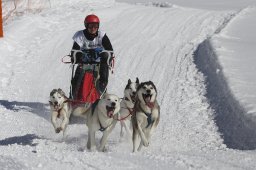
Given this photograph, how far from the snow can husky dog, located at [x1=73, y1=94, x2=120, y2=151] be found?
15.0 inches

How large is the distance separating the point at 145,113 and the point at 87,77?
1.52 meters

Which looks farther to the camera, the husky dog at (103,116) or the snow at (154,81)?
the husky dog at (103,116)

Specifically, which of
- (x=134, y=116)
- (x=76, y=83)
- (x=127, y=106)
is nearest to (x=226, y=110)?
(x=127, y=106)

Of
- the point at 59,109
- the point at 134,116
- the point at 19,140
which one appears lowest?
the point at 19,140

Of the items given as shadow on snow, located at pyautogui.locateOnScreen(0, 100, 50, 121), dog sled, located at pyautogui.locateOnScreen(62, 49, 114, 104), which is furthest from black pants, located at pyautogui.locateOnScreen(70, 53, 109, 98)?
shadow on snow, located at pyautogui.locateOnScreen(0, 100, 50, 121)

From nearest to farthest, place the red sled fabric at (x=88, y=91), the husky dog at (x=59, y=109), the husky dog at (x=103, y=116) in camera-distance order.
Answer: the husky dog at (x=103, y=116) → the husky dog at (x=59, y=109) → the red sled fabric at (x=88, y=91)

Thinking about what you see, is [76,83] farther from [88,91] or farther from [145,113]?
[145,113]

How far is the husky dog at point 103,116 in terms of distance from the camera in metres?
7.12

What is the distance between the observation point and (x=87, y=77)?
8.45 meters

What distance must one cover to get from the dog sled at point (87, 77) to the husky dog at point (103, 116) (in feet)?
3.10

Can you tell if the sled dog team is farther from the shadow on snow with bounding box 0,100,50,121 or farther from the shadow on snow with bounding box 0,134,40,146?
the shadow on snow with bounding box 0,100,50,121

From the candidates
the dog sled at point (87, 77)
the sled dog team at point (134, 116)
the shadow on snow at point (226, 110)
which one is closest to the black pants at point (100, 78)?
the dog sled at point (87, 77)

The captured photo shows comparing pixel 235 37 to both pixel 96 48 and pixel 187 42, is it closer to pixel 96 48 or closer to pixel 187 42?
pixel 187 42

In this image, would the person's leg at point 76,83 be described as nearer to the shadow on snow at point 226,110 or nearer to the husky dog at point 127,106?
the husky dog at point 127,106
